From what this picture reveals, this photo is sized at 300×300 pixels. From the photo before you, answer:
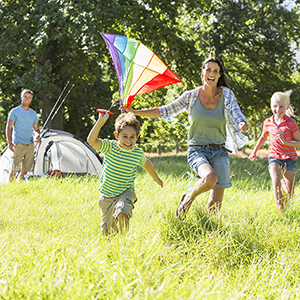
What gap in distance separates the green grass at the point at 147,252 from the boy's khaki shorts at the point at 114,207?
16 cm

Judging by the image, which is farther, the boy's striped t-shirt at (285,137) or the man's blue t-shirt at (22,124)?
the man's blue t-shirt at (22,124)

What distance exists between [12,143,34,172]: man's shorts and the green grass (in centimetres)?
205

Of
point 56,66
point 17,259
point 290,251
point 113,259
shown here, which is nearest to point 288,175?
point 290,251

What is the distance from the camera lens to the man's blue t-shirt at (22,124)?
7523 mm

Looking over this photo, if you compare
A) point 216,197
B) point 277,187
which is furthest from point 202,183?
point 277,187

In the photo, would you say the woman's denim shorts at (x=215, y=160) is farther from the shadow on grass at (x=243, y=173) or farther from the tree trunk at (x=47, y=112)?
the tree trunk at (x=47, y=112)

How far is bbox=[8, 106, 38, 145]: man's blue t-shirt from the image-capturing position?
7523 mm

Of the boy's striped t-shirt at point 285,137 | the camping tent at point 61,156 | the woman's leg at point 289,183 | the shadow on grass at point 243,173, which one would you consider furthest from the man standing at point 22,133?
the woman's leg at point 289,183

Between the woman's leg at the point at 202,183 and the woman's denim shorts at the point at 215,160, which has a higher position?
the woman's denim shorts at the point at 215,160

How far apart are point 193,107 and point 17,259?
242 centimetres

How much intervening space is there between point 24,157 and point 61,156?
2.86 feet

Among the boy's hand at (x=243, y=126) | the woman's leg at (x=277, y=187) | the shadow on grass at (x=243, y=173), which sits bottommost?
the shadow on grass at (x=243, y=173)

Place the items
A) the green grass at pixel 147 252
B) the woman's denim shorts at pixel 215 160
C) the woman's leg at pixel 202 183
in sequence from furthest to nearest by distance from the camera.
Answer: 1. the woman's denim shorts at pixel 215 160
2. the woman's leg at pixel 202 183
3. the green grass at pixel 147 252

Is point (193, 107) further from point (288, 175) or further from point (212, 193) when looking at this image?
point (288, 175)
